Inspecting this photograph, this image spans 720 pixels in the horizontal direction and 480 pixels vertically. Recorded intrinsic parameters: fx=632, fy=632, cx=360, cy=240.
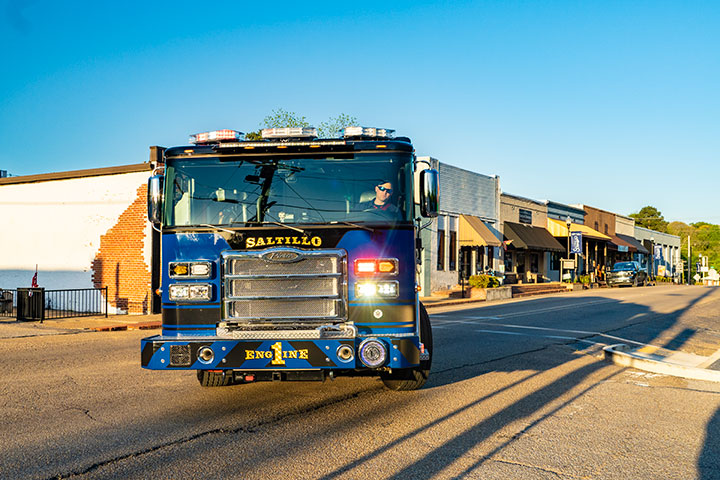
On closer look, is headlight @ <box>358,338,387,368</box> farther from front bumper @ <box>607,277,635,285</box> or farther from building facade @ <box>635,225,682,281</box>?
building facade @ <box>635,225,682,281</box>

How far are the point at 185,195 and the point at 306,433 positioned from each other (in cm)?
277

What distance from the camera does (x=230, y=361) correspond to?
6.20 meters

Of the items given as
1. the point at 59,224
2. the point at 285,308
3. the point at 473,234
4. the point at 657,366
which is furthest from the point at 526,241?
the point at 285,308

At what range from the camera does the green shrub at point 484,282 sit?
30469 millimetres

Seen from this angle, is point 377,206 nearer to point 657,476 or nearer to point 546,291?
point 657,476

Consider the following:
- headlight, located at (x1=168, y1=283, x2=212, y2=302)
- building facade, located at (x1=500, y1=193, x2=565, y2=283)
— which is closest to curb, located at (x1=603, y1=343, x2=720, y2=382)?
headlight, located at (x1=168, y1=283, x2=212, y2=302)

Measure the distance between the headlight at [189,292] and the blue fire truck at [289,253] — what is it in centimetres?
1

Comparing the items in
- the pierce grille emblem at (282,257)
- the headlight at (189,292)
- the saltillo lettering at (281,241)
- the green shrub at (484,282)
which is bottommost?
the green shrub at (484,282)

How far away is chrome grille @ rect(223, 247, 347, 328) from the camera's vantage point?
6371mm

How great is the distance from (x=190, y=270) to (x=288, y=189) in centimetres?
131

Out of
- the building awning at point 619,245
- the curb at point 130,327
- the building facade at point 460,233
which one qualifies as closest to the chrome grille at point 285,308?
the curb at point 130,327

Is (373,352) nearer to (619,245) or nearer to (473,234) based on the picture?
(473,234)

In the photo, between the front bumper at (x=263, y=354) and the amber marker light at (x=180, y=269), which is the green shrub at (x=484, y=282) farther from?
the amber marker light at (x=180, y=269)

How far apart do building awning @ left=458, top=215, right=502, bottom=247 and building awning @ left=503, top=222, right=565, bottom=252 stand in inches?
131
